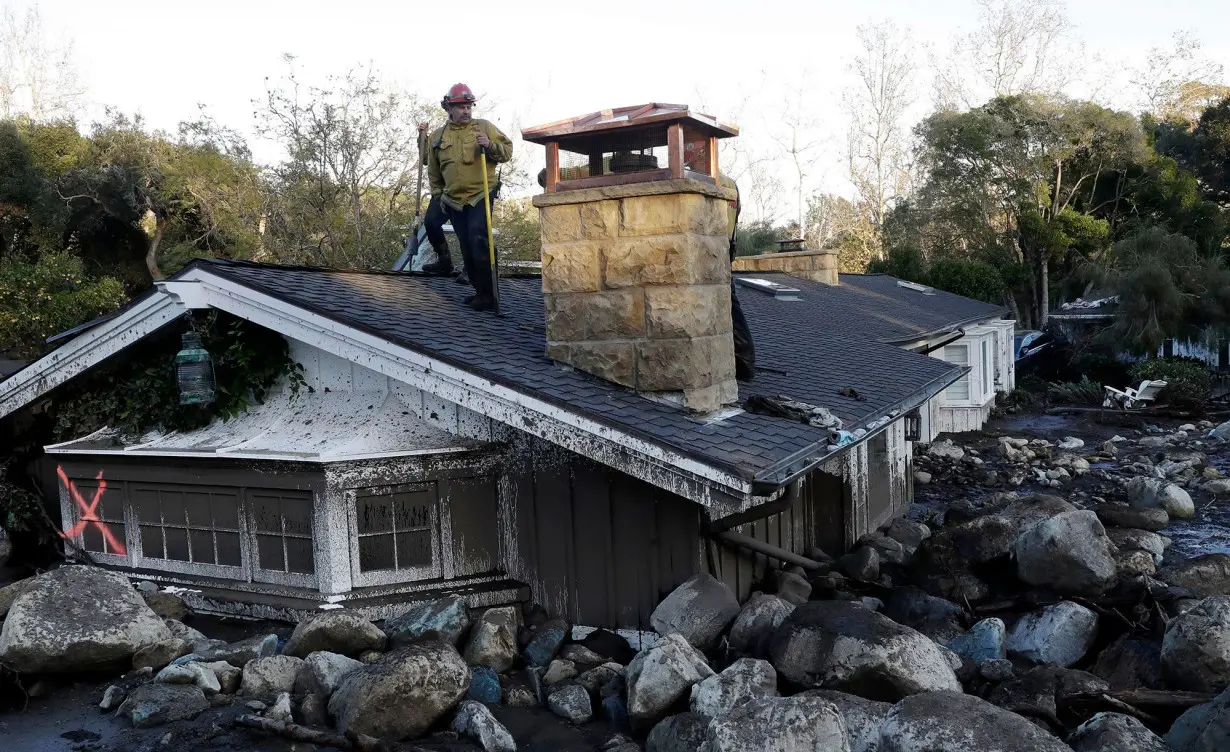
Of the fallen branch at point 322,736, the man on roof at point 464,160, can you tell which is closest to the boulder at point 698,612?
the fallen branch at point 322,736

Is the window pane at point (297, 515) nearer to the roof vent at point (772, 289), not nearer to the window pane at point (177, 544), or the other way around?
the window pane at point (177, 544)

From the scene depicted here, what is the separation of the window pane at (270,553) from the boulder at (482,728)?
2.34 metres

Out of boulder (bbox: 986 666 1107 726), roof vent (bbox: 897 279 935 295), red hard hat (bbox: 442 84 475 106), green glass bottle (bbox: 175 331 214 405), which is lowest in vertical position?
boulder (bbox: 986 666 1107 726)

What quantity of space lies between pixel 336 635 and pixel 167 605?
1857 mm

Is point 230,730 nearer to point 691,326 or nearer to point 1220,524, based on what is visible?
point 691,326

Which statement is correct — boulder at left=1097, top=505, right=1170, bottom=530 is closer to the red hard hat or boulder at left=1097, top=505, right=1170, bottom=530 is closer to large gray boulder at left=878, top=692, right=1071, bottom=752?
large gray boulder at left=878, top=692, right=1071, bottom=752

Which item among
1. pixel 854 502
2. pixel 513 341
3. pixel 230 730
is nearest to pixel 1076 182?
pixel 854 502

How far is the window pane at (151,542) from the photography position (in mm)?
7754

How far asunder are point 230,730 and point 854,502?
616cm

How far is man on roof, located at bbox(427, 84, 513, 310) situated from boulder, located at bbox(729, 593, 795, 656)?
12.4 ft

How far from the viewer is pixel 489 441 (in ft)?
23.4

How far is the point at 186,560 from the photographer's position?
7.63m

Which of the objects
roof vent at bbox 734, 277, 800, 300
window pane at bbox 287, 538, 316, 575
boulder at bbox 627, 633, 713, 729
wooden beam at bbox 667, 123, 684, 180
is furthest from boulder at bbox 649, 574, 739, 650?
roof vent at bbox 734, 277, 800, 300

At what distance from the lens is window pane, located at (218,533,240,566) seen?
7410 millimetres
